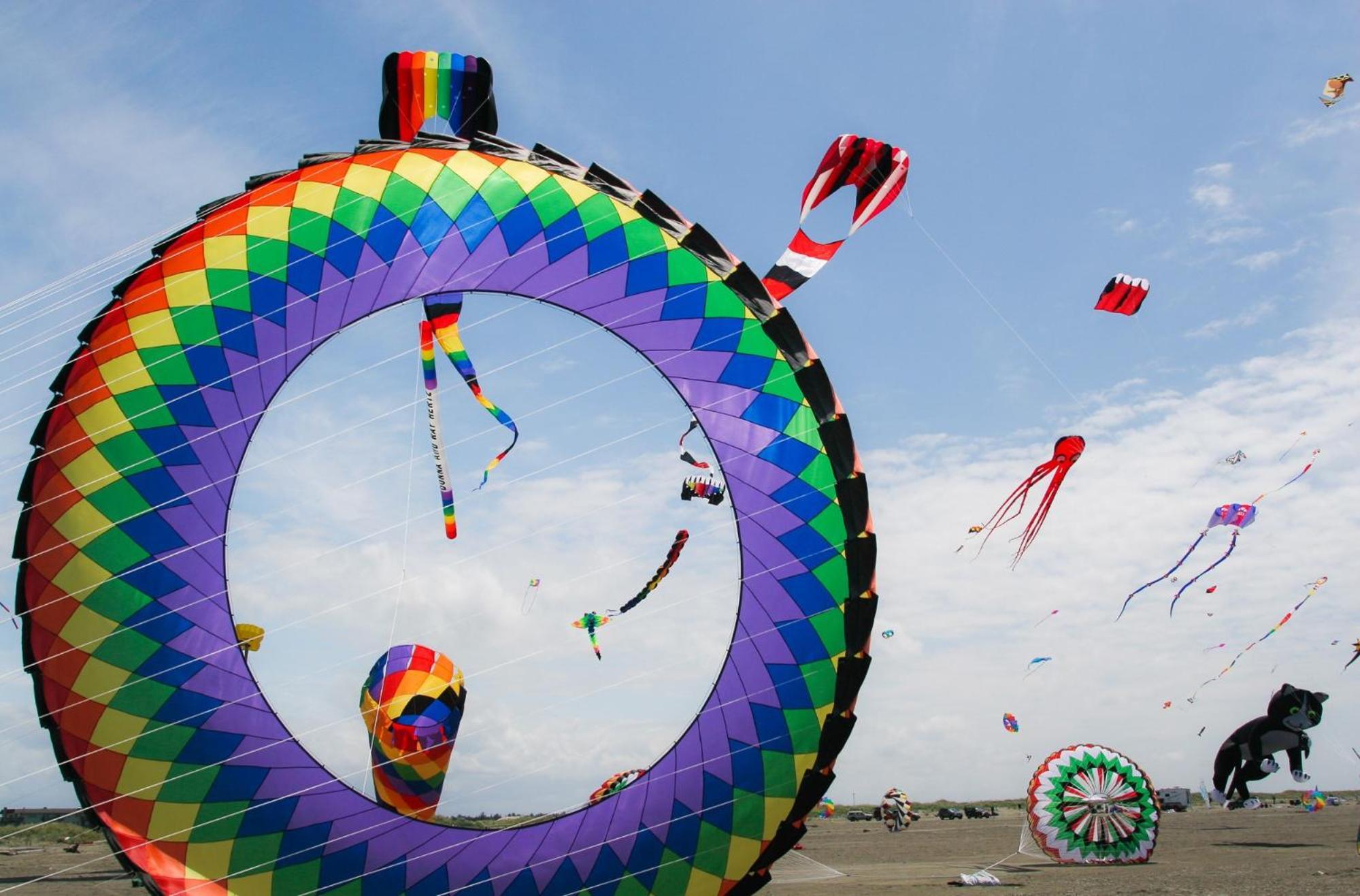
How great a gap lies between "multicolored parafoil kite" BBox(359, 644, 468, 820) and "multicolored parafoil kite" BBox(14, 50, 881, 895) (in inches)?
30.8

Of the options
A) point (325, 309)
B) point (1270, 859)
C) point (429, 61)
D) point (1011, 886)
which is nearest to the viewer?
point (325, 309)

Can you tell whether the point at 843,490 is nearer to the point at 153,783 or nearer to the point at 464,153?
the point at 464,153

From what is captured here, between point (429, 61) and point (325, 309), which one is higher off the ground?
point (429, 61)

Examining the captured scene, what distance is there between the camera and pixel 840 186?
32.8ft

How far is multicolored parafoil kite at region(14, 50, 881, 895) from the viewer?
312 inches

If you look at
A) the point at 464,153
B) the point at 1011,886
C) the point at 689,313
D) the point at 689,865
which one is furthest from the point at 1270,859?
the point at 464,153

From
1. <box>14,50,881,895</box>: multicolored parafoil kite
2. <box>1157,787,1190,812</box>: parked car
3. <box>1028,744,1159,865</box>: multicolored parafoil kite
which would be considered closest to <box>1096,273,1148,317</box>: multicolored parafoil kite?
<box>14,50,881,895</box>: multicolored parafoil kite

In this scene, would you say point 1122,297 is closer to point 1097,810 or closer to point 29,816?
point 1097,810

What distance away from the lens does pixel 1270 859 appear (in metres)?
18.0

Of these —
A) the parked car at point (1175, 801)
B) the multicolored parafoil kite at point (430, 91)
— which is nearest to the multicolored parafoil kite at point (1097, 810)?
the multicolored parafoil kite at point (430, 91)

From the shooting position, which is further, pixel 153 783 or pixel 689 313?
pixel 689 313

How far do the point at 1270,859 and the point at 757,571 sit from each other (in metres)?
15.0

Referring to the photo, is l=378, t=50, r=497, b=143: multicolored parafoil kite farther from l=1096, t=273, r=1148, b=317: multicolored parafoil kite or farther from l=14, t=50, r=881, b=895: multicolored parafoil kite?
l=1096, t=273, r=1148, b=317: multicolored parafoil kite

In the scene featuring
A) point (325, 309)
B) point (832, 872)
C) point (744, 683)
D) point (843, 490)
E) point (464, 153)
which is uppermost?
point (464, 153)
